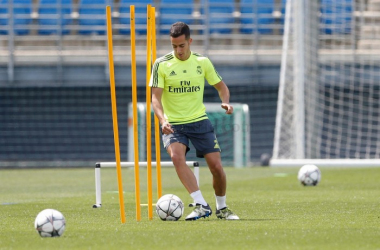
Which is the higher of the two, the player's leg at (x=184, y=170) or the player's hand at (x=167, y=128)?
the player's hand at (x=167, y=128)

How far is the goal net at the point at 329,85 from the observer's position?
1944 centimetres

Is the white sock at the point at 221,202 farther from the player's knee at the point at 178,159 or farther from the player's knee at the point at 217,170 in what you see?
the player's knee at the point at 178,159

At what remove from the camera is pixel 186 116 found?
26.3 ft

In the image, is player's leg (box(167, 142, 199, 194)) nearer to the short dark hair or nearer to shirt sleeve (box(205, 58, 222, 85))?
shirt sleeve (box(205, 58, 222, 85))

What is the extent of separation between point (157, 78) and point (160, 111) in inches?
14.1

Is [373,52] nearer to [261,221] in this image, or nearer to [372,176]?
[372,176]

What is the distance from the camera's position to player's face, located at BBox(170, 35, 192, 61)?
25.4ft

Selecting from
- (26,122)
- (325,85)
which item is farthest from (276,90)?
(26,122)

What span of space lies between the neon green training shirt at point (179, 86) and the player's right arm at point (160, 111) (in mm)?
70

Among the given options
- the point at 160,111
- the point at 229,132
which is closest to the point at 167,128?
the point at 160,111

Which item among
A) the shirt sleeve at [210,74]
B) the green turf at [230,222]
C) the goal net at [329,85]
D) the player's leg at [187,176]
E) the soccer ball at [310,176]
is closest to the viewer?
the green turf at [230,222]

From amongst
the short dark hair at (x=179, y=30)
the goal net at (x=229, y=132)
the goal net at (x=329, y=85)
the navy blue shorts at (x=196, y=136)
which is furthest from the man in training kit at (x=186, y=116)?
the goal net at (x=229, y=132)

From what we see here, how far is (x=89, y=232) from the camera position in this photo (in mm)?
6770

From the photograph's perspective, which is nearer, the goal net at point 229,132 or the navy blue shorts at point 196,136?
the navy blue shorts at point 196,136
